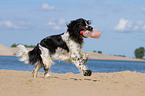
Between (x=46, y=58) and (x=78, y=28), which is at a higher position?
(x=78, y=28)

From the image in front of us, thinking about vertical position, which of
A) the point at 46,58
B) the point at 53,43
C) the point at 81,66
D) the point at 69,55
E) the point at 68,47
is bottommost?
the point at 81,66

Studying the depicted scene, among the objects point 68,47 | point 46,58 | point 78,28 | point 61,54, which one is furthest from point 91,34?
point 46,58

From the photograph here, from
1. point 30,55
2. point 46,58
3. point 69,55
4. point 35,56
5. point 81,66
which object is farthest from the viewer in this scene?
point 30,55

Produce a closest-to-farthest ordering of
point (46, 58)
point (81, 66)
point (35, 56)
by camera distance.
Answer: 1. point (81, 66)
2. point (46, 58)
3. point (35, 56)

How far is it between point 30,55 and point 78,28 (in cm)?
177

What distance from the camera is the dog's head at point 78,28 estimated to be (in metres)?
6.54

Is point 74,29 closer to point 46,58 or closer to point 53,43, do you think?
point 53,43

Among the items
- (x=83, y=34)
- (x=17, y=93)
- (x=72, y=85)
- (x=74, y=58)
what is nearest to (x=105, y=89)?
(x=72, y=85)

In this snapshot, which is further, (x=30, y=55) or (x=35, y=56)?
(x=30, y=55)

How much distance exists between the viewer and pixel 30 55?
710 cm

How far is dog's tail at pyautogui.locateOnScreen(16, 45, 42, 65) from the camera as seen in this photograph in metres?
6.97

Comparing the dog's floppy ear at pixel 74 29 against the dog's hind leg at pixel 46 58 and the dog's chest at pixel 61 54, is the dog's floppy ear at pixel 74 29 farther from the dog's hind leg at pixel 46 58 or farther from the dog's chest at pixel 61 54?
the dog's hind leg at pixel 46 58

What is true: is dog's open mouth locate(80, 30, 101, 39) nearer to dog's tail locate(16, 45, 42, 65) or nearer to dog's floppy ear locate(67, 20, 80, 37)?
dog's floppy ear locate(67, 20, 80, 37)

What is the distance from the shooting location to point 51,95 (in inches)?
186
